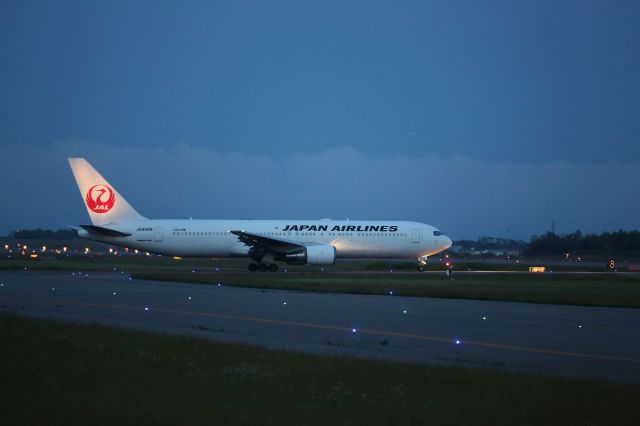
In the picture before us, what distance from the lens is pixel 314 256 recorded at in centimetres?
4744

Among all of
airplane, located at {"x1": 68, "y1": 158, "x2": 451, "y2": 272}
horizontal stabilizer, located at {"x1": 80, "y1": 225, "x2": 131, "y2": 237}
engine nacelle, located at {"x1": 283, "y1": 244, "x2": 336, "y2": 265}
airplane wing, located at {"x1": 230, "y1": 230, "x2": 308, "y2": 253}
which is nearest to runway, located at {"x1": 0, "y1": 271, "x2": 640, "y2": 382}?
airplane wing, located at {"x1": 230, "y1": 230, "x2": 308, "y2": 253}

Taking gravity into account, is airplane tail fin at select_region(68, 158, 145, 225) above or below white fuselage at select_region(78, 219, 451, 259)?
above

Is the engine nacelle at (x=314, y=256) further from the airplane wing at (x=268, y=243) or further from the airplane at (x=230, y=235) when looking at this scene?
the airplane wing at (x=268, y=243)

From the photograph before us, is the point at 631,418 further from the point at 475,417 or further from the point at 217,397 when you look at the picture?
the point at 217,397

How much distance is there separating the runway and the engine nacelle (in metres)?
18.6

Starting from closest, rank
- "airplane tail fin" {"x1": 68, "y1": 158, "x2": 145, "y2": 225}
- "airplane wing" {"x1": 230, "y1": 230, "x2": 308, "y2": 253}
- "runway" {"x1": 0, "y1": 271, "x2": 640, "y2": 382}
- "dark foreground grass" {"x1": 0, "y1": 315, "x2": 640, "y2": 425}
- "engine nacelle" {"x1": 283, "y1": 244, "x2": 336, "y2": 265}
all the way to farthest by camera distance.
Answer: "dark foreground grass" {"x1": 0, "y1": 315, "x2": 640, "y2": 425} → "runway" {"x1": 0, "y1": 271, "x2": 640, "y2": 382} → "airplane wing" {"x1": 230, "y1": 230, "x2": 308, "y2": 253} → "engine nacelle" {"x1": 283, "y1": 244, "x2": 336, "y2": 265} → "airplane tail fin" {"x1": 68, "y1": 158, "x2": 145, "y2": 225}

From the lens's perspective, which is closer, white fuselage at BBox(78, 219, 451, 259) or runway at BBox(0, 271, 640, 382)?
runway at BBox(0, 271, 640, 382)

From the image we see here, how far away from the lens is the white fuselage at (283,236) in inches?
1938

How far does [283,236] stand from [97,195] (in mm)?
11452

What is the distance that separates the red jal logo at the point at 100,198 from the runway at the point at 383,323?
20.5 metres

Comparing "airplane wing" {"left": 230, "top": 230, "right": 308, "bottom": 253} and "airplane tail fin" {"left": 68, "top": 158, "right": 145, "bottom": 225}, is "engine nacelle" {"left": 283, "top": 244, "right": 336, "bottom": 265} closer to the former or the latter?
"airplane wing" {"left": 230, "top": 230, "right": 308, "bottom": 253}

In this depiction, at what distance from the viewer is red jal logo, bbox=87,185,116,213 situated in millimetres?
49066

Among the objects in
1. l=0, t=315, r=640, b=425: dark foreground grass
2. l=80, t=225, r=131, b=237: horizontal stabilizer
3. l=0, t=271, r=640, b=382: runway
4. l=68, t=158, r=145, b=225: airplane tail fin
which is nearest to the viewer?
l=0, t=315, r=640, b=425: dark foreground grass

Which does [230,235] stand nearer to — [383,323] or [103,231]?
[103,231]
